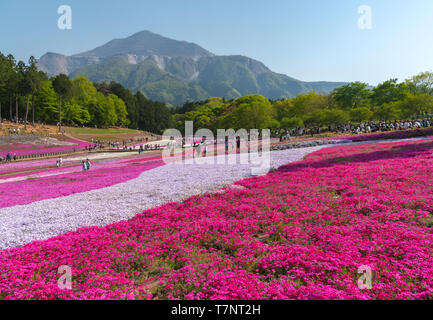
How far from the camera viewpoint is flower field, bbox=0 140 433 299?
234 inches

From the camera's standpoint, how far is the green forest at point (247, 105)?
234ft

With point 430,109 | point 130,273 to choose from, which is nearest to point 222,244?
point 130,273

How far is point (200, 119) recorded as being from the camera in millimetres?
137750

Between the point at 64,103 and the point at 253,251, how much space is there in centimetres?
11344

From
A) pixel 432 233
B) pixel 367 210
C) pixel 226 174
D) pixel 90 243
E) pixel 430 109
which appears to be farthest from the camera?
pixel 430 109

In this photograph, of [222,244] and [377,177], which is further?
[377,177]

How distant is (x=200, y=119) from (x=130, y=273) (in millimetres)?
132774

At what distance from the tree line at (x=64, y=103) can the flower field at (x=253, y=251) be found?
83.3 metres

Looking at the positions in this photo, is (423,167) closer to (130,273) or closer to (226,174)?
(226,174)

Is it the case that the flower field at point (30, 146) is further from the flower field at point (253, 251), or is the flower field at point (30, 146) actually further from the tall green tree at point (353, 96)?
the tall green tree at point (353, 96)

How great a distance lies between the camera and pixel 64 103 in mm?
101500
